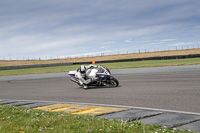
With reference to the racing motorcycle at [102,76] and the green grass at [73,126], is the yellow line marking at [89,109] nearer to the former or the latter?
the green grass at [73,126]

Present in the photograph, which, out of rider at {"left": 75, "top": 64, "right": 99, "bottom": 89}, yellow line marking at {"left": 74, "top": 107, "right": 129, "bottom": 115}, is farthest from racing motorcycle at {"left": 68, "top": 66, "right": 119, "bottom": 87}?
yellow line marking at {"left": 74, "top": 107, "right": 129, "bottom": 115}

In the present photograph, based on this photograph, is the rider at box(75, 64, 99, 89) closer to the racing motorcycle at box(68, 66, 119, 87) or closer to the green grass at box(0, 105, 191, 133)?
the racing motorcycle at box(68, 66, 119, 87)

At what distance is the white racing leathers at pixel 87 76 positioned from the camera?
41.7 ft

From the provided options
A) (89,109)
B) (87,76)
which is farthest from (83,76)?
(89,109)

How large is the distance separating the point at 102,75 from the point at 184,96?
4.69 m

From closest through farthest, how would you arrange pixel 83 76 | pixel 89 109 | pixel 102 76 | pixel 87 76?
1. pixel 89 109
2. pixel 102 76
3. pixel 87 76
4. pixel 83 76

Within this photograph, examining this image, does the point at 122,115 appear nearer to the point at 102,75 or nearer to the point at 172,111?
the point at 172,111

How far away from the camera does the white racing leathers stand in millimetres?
12711

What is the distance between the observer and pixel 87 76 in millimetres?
12992

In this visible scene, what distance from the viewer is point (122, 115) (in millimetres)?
6305

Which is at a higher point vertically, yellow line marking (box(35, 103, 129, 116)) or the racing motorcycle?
the racing motorcycle

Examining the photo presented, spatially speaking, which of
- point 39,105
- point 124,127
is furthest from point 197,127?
point 39,105

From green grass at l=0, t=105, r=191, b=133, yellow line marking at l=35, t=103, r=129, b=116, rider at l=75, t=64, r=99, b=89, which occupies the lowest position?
yellow line marking at l=35, t=103, r=129, b=116

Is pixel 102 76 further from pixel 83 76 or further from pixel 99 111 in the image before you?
pixel 99 111
